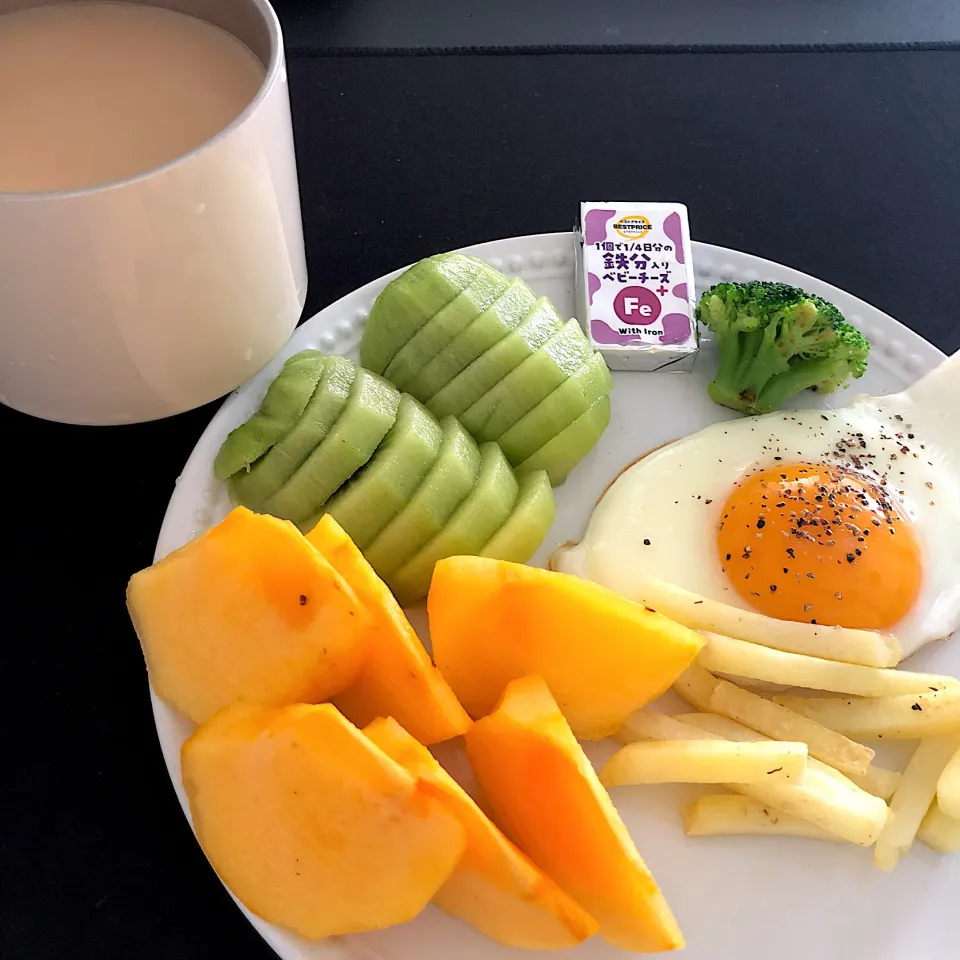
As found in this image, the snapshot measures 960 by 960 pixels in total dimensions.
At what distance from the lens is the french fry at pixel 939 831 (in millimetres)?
1391

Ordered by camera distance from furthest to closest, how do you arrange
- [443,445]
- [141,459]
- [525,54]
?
1. [525,54]
2. [141,459]
3. [443,445]

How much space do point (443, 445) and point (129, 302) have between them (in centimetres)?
58

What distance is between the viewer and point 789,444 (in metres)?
1.80

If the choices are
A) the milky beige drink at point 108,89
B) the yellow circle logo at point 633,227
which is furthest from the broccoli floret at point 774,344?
the milky beige drink at point 108,89

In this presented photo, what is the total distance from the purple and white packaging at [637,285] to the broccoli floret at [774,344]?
7 cm

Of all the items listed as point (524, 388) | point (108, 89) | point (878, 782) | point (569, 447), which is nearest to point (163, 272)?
point (108, 89)

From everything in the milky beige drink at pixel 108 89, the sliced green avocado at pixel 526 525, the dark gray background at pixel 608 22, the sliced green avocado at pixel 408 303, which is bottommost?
the sliced green avocado at pixel 526 525

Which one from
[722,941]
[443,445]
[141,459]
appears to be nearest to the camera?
[722,941]

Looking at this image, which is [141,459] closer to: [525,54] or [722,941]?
[722,941]

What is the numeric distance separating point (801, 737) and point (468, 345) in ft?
2.86

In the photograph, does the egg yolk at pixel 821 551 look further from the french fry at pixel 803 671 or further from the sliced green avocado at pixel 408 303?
the sliced green avocado at pixel 408 303

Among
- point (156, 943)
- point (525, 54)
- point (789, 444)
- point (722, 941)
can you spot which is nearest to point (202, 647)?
point (156, 943)

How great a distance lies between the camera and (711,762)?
4.42ft

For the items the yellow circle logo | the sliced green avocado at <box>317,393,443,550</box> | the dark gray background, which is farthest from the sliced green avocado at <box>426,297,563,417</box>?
the dark gray background
